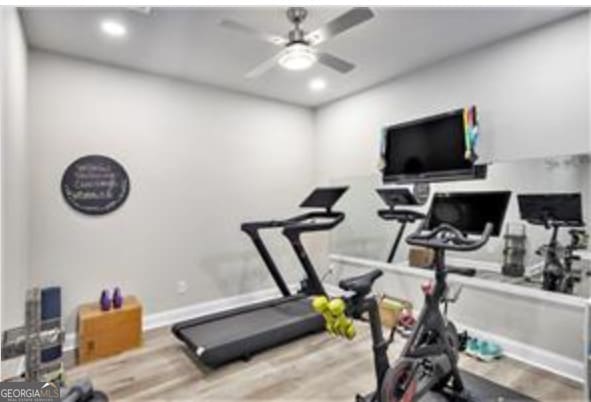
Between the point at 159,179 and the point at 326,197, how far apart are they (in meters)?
1.92

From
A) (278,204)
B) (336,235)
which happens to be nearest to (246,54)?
(278,204)

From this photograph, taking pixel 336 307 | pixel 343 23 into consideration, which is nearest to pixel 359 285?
pixel 336 307

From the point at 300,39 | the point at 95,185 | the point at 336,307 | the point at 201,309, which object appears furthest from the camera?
the point at 201,309

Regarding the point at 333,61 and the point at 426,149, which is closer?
the point at 333,61

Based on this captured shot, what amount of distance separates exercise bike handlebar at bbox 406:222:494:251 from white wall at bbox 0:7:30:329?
2606 millimetres

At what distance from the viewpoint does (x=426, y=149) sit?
348cm

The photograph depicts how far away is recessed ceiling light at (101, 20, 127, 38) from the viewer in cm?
269

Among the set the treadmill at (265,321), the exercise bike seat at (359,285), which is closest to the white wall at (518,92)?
the treadmill at (265,321)

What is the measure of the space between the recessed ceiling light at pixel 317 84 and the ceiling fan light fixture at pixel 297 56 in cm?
140

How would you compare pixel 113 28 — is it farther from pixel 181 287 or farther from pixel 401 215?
pixel 401 215

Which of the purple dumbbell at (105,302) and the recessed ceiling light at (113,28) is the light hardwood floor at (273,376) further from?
the recessed ceiling light at (113,28)

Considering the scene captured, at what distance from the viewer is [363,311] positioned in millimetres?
1908

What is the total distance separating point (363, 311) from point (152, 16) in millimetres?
2608

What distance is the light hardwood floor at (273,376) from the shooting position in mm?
2398
